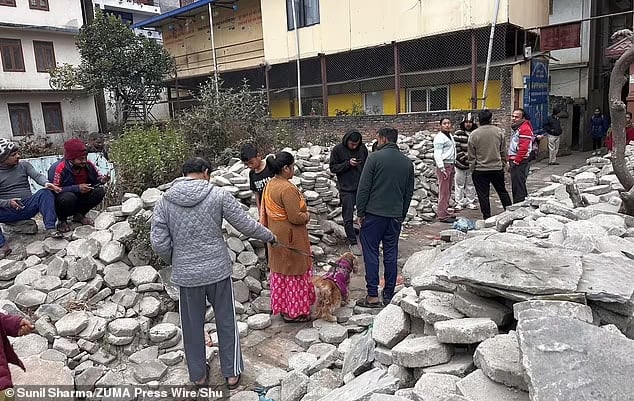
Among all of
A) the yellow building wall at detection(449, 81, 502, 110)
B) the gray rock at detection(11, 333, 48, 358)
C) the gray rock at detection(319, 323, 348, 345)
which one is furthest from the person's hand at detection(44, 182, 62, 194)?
the yellow building wall at detection(449, 81, 502, 110)

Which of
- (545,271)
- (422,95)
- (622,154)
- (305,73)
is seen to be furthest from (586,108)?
A: (545,271)

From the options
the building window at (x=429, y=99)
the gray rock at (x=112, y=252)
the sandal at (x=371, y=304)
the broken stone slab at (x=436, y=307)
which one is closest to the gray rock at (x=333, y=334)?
the sandal at (x=371, y=304)

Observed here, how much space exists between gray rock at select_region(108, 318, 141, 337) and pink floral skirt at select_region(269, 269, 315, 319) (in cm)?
129

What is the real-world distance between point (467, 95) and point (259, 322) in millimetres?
11535

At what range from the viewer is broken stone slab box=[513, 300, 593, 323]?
2107 millimetres

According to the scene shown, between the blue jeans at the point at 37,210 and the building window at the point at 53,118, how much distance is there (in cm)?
1866

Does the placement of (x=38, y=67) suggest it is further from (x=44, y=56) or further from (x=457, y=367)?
(x=457, y=367)

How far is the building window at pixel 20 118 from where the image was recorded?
19.9m

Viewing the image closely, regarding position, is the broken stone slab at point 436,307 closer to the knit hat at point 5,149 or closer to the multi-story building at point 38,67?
the knit hat at point 5,149

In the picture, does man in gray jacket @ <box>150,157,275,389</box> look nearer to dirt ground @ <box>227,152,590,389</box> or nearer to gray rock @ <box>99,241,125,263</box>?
dirt ground @ <box>227,152,590,389</box>

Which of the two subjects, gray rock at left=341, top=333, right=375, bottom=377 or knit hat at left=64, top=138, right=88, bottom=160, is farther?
knit hat at left=64, top=138, right=88, bottom=160

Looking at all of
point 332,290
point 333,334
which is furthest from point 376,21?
point 333,334

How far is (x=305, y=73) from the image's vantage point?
680 inches

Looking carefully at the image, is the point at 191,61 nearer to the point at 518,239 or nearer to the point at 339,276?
the point at 339,276
